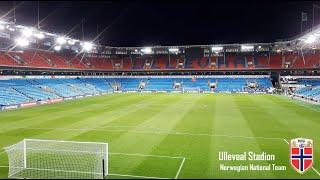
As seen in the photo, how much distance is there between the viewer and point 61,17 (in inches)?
2106

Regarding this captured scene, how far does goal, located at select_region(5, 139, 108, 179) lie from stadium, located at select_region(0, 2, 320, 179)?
0.16 ft

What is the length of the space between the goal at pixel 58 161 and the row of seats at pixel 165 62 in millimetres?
42228

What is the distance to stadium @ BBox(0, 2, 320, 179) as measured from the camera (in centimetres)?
1406

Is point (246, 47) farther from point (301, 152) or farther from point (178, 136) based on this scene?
point (301, 152)

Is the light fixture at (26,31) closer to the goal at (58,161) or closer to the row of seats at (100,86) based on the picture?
the row of seats at (100,86)

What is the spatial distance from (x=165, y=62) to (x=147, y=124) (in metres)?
59.9

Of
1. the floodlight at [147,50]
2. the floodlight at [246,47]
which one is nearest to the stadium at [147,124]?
the floodlight at [246,47]

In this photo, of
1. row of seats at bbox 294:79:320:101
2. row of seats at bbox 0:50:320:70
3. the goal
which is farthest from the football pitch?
row of seats at bbox 0:50:320:70

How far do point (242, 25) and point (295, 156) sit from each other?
63.8 metres

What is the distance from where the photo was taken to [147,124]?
26.1 metres

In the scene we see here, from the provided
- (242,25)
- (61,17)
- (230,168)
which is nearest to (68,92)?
(61,17)

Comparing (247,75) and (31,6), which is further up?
(31,6)

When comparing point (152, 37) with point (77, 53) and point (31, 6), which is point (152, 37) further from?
point (31, 6)

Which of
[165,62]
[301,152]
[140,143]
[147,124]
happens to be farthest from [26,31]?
[165,62]
